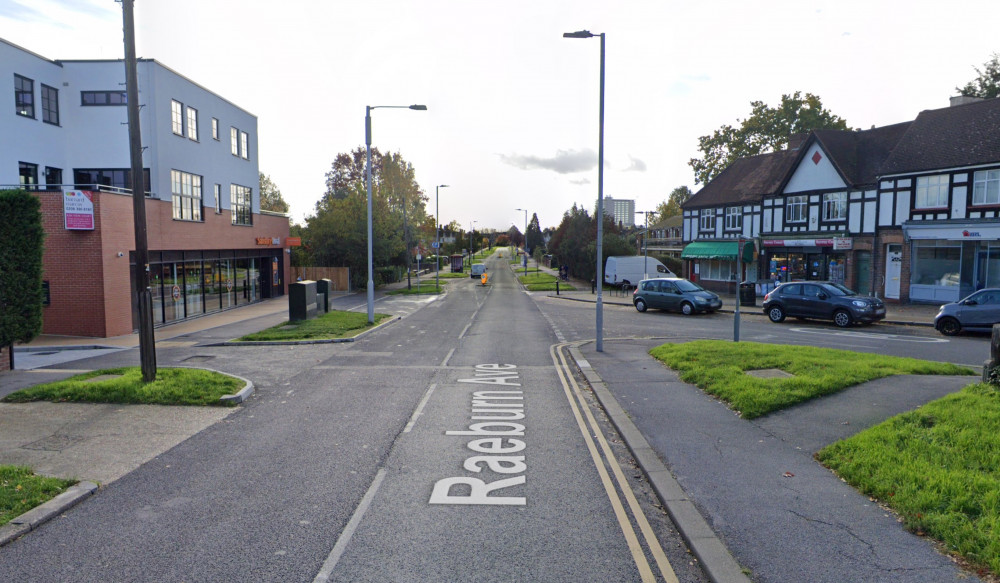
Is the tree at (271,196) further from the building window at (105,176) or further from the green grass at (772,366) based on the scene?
the green grass at (772,366)

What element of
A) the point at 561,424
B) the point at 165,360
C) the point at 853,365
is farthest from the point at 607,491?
the point at 165,360

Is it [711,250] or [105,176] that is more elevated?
[105,176]

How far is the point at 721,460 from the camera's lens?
744 centimetres

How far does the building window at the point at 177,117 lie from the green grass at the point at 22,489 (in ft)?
74.1

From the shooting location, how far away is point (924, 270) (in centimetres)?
2947

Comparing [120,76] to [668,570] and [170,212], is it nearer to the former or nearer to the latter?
[170,212]

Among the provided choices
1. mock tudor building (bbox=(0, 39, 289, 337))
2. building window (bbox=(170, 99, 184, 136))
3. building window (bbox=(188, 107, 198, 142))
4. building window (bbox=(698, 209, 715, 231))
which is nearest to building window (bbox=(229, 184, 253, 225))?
mock tudor building (bbox=(0, 39, 289, 337))

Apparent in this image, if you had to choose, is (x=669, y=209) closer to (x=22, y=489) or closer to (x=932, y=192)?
(x=932, y=192)

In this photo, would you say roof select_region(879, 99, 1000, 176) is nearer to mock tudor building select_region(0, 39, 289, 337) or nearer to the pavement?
the pavement

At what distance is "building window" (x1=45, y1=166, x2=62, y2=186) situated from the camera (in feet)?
79.0

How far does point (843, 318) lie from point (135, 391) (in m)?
22.3

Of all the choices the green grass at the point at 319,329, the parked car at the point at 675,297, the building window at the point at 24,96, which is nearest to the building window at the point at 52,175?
the building window at the point at 24,96

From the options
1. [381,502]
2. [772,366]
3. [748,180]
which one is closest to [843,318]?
[772,366]

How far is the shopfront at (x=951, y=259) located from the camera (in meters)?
26.9
